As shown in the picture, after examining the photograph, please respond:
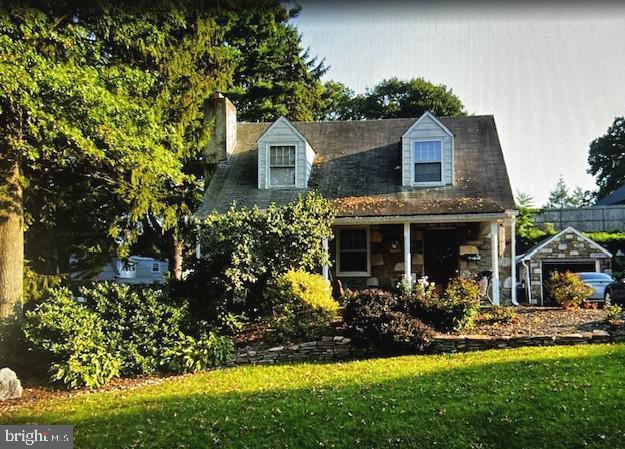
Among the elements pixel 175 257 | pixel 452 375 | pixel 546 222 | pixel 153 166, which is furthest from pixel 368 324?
pixel 546 222

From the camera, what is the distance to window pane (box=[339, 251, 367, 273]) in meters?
12.5

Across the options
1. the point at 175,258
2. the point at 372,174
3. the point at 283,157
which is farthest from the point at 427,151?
the point at 175,258

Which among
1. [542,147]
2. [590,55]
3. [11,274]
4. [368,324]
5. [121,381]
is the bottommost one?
[121,381]

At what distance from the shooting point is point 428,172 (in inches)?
479

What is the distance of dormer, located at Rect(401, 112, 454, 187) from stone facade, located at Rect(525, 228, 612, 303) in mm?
3494

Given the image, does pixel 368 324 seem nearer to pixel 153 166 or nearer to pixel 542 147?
pixel 153 166

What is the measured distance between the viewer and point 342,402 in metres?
4.93

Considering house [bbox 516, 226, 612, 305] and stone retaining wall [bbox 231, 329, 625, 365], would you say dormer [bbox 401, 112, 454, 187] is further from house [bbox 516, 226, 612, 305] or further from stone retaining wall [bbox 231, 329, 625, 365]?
stone retaining wall [bbox 231, 329, 625, 365]

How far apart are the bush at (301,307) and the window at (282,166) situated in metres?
4.27

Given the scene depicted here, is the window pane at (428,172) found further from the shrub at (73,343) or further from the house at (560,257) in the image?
the shrub at (73,343)

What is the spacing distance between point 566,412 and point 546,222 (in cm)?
1655

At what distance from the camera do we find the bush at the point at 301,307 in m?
8.17

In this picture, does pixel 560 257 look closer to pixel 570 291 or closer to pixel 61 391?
pixel 570 291

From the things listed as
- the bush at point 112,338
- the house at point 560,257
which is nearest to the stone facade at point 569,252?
the house at point 560,257
